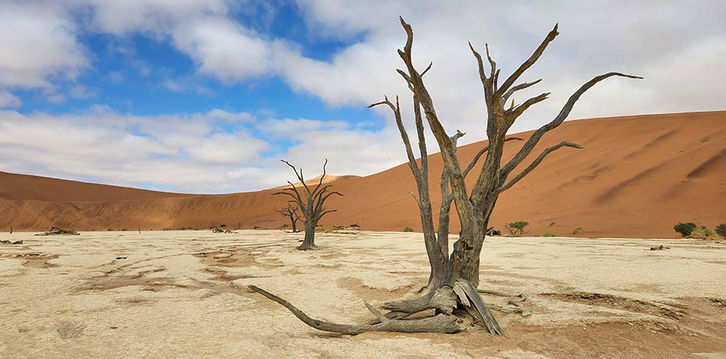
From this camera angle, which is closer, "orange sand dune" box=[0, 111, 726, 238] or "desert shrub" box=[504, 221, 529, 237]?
"orange sand dune" box=[0, 111, 726, 238]

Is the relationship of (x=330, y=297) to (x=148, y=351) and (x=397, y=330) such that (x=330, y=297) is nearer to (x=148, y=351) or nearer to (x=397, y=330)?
(x=397, y=330)

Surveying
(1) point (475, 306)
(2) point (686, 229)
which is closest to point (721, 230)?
(2) point (686, 229)

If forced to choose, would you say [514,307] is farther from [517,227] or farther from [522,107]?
[517,227]

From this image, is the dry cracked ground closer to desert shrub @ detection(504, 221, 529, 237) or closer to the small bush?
the small bush

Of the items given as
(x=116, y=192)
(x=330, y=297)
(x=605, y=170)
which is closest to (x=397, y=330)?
(x=330, y=297)

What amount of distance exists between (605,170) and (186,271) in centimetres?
3079

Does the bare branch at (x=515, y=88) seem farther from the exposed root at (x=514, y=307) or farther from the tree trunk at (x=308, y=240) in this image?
the tree trunk at (x=308, y=240)

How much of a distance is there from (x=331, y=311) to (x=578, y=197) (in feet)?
88.4

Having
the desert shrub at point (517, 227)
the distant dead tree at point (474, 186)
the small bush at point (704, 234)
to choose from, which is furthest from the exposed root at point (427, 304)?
the desert shrub at point (517, 227)

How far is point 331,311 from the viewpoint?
15.5 ft

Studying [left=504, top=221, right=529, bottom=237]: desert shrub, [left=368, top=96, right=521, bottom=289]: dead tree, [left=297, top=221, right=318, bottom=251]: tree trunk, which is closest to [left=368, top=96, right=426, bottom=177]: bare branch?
[left=368, top=96, right=521, bottom=289]: dead tree

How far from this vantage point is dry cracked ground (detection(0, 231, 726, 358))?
3309 mm

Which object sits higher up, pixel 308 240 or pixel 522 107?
pixel 522 107

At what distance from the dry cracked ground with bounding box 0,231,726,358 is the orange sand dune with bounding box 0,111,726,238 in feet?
51.9
